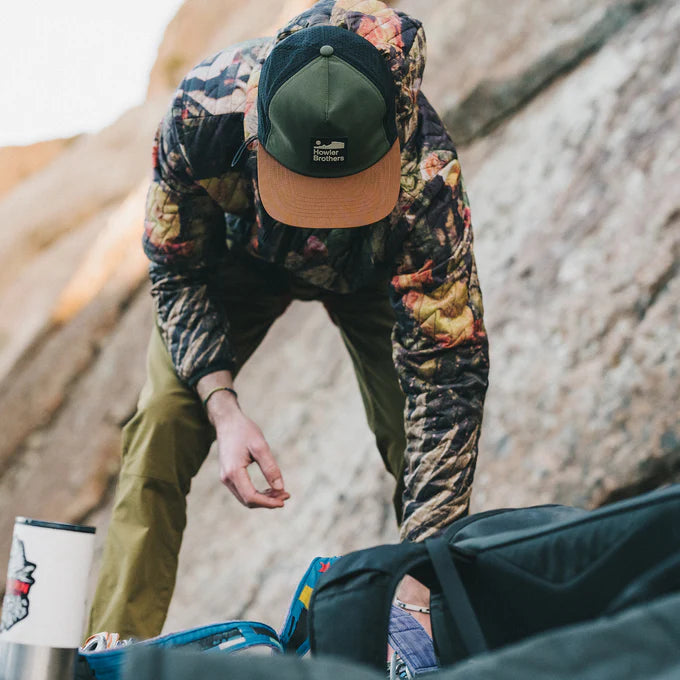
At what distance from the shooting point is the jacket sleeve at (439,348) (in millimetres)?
1755

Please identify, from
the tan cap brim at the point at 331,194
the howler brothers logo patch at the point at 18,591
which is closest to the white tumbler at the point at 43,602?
the howler brothers logo patch at the point at 18,591

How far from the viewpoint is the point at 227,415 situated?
6.23 feet

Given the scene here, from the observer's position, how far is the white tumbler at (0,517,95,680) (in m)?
1.04

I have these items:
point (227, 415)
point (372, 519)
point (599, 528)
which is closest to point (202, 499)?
point (372, 519)

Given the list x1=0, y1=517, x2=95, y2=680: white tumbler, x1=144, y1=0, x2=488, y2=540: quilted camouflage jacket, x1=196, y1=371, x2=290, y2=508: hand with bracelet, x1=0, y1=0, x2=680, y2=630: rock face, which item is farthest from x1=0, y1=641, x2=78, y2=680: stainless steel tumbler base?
x1=0, y1=0, x2=680, y2=630: rock face

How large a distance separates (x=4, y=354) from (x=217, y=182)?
5.66 meters

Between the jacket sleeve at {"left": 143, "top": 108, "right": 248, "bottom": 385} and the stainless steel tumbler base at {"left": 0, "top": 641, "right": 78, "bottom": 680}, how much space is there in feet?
3.31

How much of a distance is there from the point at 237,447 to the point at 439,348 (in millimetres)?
462

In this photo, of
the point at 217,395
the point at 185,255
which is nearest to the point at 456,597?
the point at 217,395

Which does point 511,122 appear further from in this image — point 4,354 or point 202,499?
point 4,354

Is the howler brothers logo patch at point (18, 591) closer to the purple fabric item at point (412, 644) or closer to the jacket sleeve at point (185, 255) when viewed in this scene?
the purple fabric item at point (412, 644)

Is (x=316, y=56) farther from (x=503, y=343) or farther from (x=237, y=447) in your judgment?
(x=503, y=343)

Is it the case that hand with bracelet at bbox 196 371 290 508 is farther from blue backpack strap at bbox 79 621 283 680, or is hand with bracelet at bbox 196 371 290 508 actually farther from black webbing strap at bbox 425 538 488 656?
black webbing strap at bbox 425 538 488 656

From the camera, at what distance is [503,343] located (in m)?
3.53
